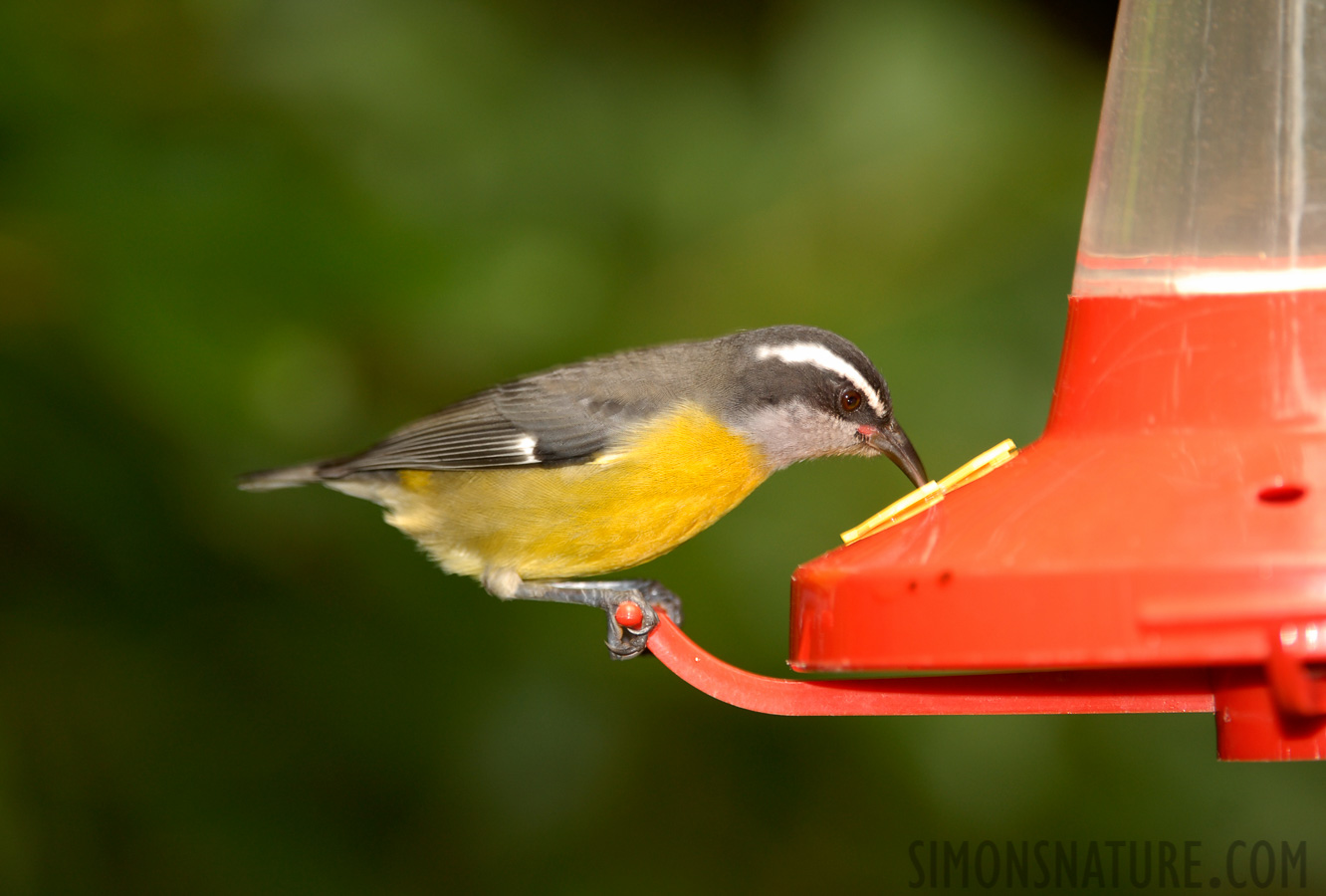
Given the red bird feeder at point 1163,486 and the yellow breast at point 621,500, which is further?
the yellow breast at point 621,500

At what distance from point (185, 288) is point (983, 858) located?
3.66 meters

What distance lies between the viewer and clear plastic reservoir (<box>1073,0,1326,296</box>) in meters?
2.45

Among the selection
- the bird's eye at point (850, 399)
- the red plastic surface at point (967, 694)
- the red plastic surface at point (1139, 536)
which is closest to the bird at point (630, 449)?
the bird's eye at point (850, 399)

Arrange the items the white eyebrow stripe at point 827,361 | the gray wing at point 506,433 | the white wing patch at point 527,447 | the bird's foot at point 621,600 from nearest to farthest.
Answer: the bird's foot at point 621,600 < the white eyebrow stripe at point 827,361 < the gray wing at point 506,433 < the white wing patch at point 527,447

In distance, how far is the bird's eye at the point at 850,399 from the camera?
12.8ft

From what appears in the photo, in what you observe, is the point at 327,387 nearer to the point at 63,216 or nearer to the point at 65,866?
the point at 63,216

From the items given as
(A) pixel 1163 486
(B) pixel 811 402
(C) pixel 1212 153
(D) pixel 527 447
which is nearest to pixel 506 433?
(D) pixel 527 447

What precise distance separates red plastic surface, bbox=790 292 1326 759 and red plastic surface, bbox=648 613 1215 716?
253mm

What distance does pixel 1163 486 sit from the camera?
2.07 metres

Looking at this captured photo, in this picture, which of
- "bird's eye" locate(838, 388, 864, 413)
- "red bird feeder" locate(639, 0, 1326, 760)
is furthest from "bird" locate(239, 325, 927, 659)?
"red bird feeder" locate(639, 0, 1326, 760)

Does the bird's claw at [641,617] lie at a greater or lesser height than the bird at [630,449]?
lesser

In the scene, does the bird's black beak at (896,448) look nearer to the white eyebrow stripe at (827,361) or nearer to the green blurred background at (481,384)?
the white eyebrow stripe at (827,361)

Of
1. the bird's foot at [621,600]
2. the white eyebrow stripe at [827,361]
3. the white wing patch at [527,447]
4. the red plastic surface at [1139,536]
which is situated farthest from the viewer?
the white wing patch at [527,447]

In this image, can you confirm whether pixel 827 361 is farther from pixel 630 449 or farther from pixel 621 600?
pixel 621 600
